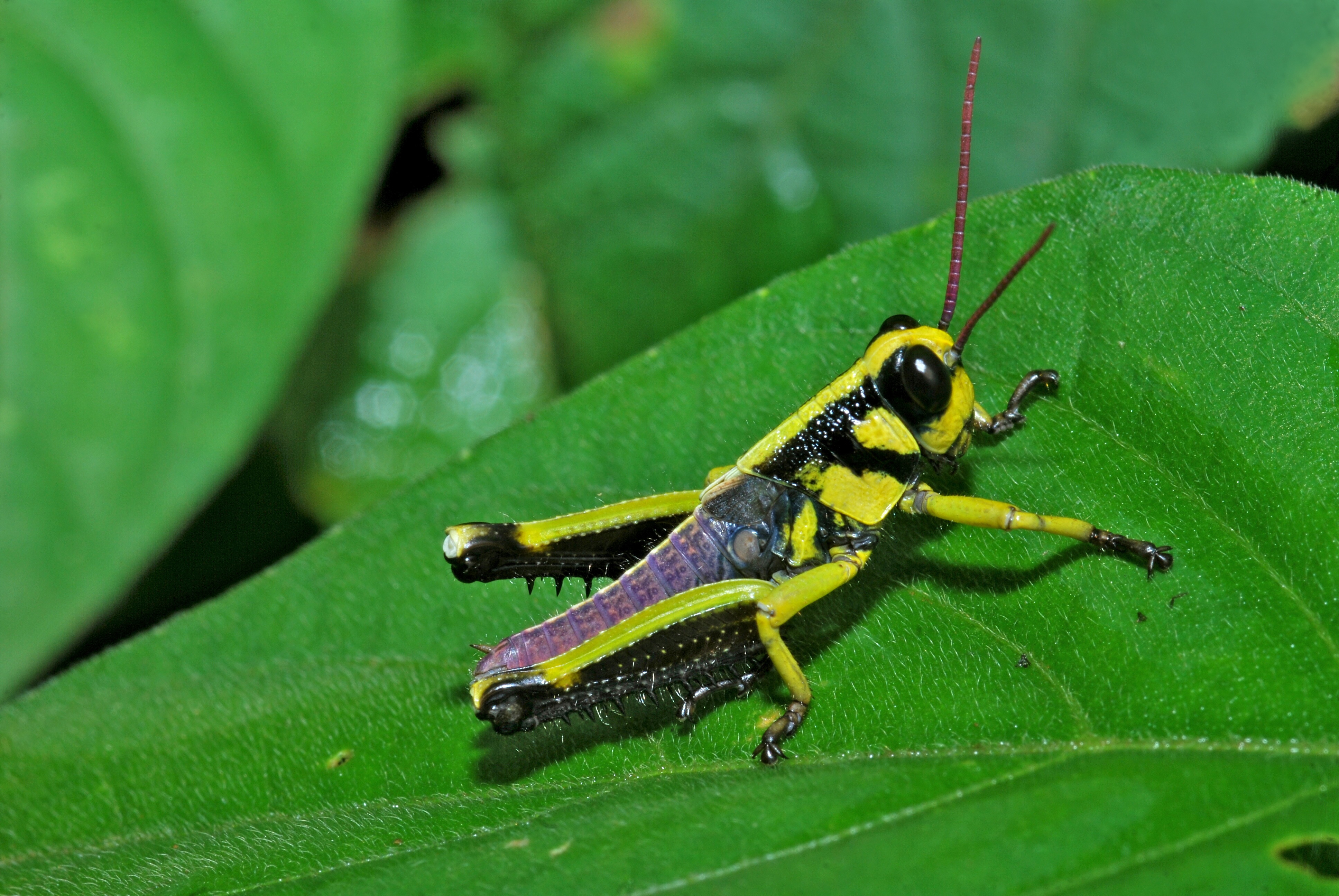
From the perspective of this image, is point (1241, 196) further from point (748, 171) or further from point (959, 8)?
point (748, 171)

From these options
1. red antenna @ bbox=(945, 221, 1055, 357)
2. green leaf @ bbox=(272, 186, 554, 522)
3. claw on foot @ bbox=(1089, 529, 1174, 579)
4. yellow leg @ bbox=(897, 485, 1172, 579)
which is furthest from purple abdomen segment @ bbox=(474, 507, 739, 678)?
green leaf @ bbox=(272, 186, 554, 522)

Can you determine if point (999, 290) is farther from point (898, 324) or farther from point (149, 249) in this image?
point (149, 249)

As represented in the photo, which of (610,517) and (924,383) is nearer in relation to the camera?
(924,383)

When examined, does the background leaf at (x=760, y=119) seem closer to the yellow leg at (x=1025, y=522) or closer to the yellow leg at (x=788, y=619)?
the yellow leg at (x=1025, y=522)

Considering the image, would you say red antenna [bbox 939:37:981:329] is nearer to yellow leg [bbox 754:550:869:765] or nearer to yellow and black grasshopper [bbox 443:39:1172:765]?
yellow and black grasshopper [bbox 443:39:1172:765]

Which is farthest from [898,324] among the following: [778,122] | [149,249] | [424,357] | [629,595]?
[424,357]

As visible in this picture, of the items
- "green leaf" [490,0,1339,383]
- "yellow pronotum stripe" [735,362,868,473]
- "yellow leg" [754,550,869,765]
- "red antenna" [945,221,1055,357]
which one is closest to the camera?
"yellow leg" [754,550,869,765]

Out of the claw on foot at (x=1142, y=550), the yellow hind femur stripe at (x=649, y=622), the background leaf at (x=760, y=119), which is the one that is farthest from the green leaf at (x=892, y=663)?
the background leaf at (x=760, y=119)

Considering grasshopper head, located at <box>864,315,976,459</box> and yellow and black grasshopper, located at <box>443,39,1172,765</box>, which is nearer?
yellow and black grasshopper, located at <box>443,39,1172,765</box>

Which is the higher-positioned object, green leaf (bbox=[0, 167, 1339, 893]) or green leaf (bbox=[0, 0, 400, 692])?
green leaf (bbox=[0, 0, 400, 692])
